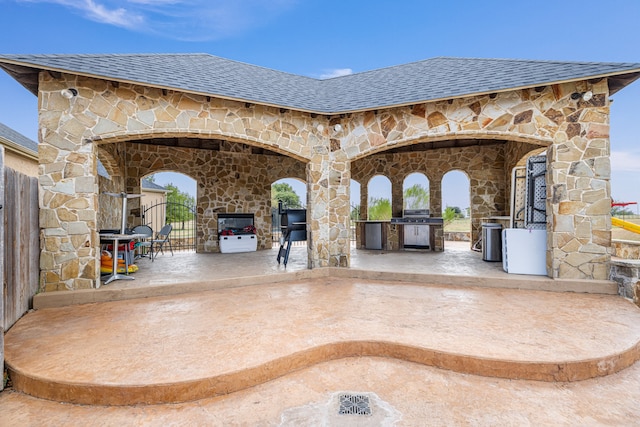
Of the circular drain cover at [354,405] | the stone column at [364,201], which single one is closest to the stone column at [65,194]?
the circular drain cover at [354,405]

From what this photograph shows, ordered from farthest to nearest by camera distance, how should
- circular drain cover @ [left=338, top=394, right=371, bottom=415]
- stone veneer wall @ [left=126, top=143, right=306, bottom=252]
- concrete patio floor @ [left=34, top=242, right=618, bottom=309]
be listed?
stone veneer wall @ [left=126, top=143, right=306, bottom=252] < concrete patio floor @ [left=34, top=242, right=618, bottom=309] < circular drain cover @ [left=338, top=394, right=371, bottom=415]

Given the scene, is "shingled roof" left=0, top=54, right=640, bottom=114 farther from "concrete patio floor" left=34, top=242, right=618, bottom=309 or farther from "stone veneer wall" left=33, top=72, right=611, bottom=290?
"concrete patio floor" left=34, top=242, right=618, bottom=309

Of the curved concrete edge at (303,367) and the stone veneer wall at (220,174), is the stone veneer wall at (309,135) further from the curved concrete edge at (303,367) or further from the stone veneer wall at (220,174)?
the stone veneer wall at (220,174)

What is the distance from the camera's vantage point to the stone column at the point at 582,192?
15.2 ft

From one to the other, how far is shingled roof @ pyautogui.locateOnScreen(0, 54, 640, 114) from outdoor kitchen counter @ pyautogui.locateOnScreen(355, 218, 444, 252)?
4.36m

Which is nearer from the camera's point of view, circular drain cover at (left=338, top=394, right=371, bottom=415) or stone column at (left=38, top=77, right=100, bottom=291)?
circular drain cover at (left=338, top=394, right=371, bottom=415)

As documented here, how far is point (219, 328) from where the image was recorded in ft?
10.2

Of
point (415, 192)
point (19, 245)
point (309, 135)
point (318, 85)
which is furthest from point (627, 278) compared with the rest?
point (19, 245)

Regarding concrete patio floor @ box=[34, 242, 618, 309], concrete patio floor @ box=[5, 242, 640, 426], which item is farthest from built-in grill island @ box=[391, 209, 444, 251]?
concrete patio floor @ box=[5, 242, 640, 426]

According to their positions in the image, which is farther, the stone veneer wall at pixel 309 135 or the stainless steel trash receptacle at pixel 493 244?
the stainless steel trash receptacle at pixel 493 244

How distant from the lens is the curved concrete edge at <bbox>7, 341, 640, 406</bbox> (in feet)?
6.75

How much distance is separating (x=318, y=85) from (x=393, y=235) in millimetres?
5108

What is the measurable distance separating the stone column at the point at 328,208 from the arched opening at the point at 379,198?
419 cm

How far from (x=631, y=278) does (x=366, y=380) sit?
177 inches
